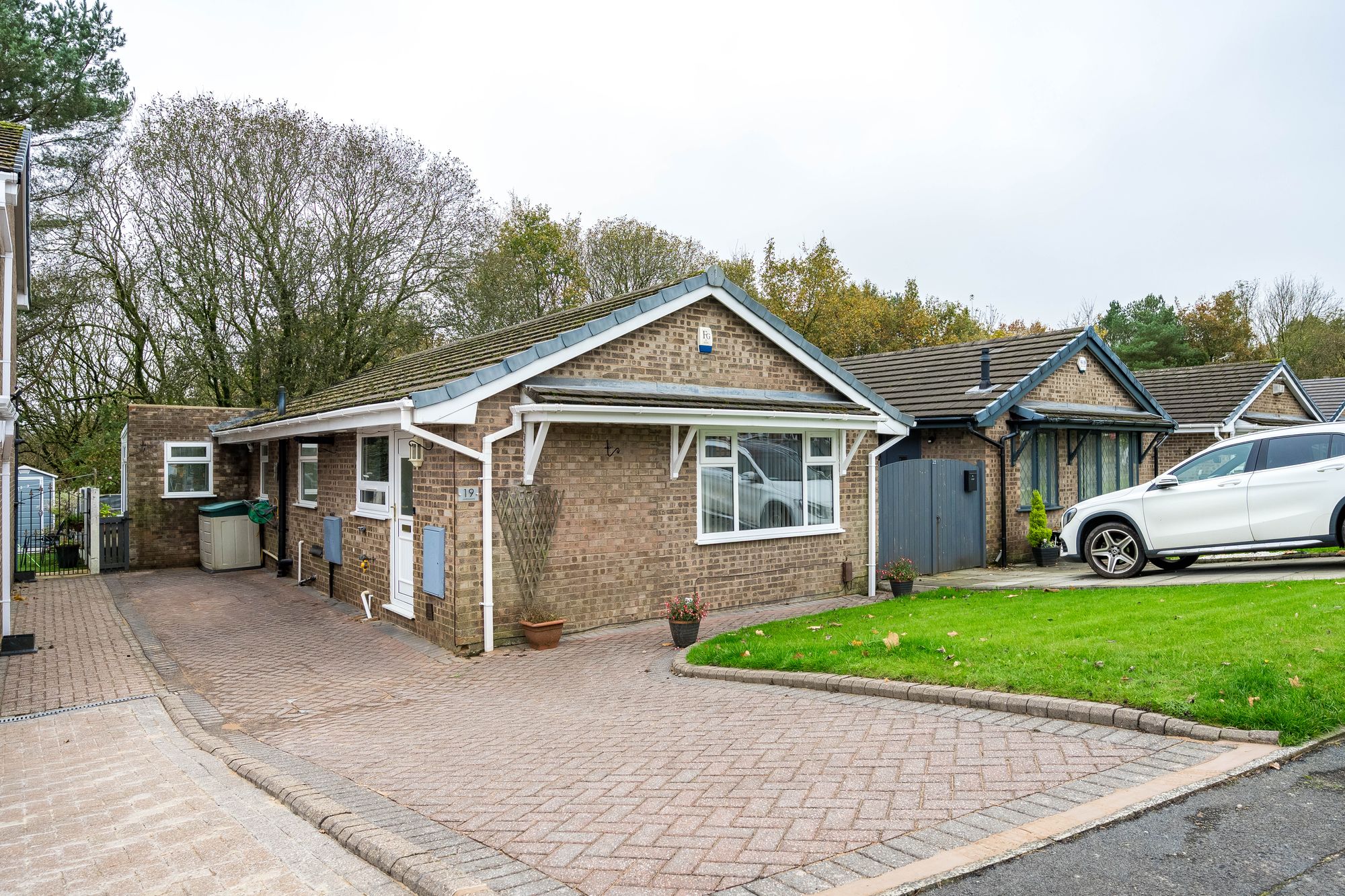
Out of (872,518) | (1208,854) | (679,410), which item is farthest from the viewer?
(872,518)

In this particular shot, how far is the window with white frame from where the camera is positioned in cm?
1212

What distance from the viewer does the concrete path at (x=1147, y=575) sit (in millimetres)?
11117

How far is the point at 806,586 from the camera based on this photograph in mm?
12992

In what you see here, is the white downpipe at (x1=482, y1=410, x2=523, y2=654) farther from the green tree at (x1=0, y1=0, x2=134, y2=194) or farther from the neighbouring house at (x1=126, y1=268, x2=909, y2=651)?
the green tree at (x1=0, y1=0, x2=134, y2=194)

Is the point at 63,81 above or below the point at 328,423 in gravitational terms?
above

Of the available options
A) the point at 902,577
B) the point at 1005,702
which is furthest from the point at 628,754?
the point at 902,577

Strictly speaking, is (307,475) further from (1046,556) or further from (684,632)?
(1046,556)

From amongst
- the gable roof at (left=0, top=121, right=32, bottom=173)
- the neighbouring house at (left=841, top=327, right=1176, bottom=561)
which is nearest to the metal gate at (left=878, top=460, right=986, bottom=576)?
the neighbouring house at (left=841, top=327, right=1176, bottom=561)

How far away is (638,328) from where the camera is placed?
1115 cm

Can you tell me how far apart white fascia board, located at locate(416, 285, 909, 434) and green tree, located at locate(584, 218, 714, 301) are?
21620mm

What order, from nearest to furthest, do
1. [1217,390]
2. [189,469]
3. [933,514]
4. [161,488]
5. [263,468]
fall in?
[933,514] < [263,468] < [161,488] < [189,469] < [1217,390]

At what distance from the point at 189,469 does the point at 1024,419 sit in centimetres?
1690

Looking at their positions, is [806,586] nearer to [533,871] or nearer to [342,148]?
[533,871]

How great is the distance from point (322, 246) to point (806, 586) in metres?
18.6
